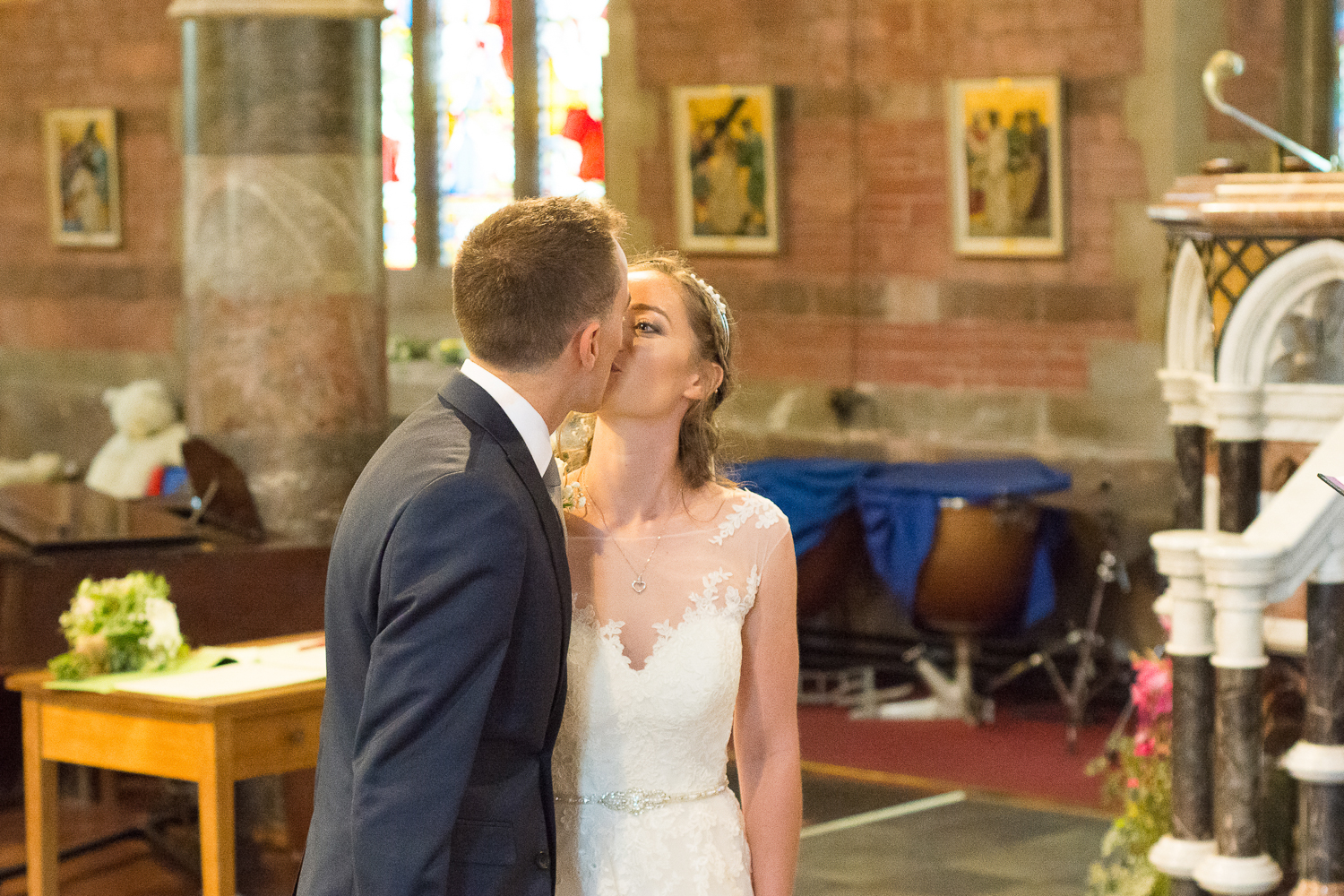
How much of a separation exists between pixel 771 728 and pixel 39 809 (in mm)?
2073

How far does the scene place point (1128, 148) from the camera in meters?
7.52

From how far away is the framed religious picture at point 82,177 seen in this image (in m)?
11.1

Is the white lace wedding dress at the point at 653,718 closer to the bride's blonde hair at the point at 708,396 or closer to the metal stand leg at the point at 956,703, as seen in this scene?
the bride's blonde hair at the point at 708,396

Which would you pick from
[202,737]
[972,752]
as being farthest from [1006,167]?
[202,737]

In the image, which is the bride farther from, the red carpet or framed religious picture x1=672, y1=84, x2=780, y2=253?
framed religious picture x1=672, y1=84, x2=780, y2=253

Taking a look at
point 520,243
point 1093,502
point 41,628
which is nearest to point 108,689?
point 41,628

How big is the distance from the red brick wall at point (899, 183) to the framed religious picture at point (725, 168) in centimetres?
7

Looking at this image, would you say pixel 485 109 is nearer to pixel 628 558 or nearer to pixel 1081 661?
pixel 1081 661

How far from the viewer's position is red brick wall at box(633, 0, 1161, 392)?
7.61 m

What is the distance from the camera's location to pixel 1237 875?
3.14 m

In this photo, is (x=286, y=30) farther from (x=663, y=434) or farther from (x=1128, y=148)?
(x=1128, y=148)

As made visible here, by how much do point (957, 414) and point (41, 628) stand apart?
4.50 metres

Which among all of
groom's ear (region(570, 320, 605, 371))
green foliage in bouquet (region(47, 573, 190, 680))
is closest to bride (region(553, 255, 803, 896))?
groom's ear (region(570, 320, 605, 371))

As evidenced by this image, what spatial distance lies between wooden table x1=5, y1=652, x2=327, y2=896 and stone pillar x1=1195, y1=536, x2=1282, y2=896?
5.75 ft
